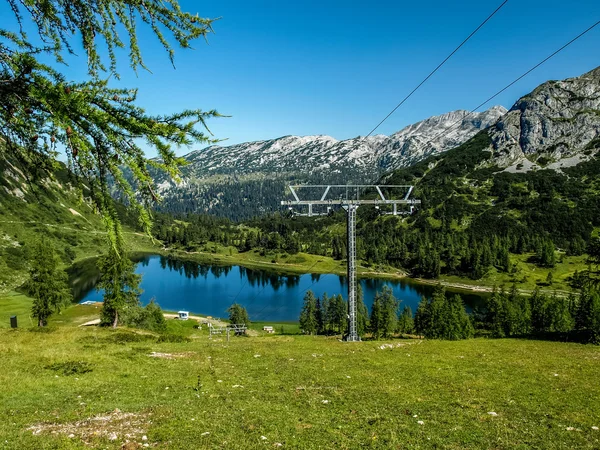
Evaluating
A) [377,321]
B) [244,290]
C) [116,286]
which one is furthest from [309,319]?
[244,290]

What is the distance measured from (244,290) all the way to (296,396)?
131973 mm

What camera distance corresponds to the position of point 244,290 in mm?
146125

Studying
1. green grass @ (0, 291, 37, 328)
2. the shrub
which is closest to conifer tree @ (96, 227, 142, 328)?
the shrub

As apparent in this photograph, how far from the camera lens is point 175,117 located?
5.11 metres

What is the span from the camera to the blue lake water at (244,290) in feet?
382

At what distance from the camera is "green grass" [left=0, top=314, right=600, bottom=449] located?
11969mm

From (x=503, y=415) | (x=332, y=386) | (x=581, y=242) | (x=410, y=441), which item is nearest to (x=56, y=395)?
(x=332, y=386)

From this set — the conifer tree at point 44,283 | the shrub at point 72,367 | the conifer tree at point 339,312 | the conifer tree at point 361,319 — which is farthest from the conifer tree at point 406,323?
the shrub at point 72,367

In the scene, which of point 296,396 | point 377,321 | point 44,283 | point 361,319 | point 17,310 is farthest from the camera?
point 17,310

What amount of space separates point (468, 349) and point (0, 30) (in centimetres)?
3317

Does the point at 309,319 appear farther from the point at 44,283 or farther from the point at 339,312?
the point at 44,283

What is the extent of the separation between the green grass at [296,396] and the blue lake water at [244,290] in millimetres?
81246

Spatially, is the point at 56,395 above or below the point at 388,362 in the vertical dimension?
above

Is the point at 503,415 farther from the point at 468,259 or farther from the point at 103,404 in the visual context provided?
the point at 468,259
